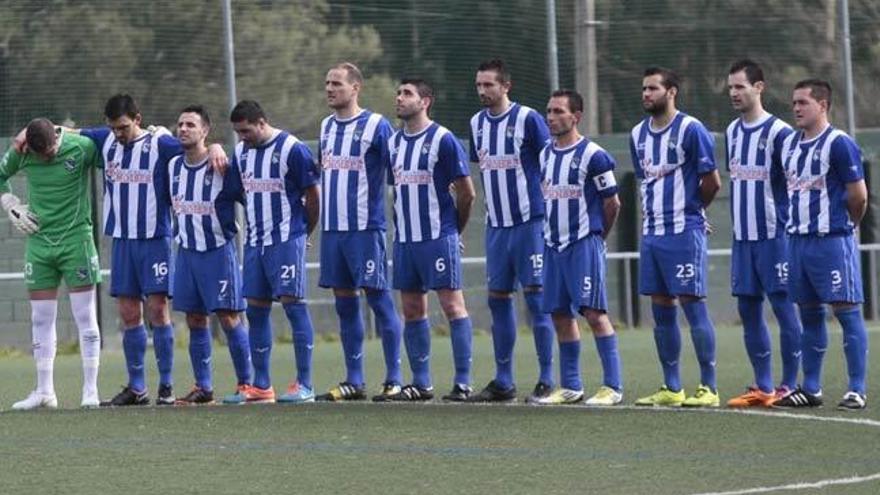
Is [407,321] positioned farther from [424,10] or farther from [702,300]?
[424,10]

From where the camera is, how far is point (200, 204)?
43.0ft

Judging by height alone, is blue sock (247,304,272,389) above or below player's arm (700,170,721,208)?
below

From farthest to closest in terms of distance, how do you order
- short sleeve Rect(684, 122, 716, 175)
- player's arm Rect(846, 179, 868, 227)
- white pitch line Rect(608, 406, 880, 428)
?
short sleeve Rect(684, 122, 716, 175) → player's arm Rect(846, 179, 868, 227) → white pitch line Rect(608, 406, 880, 428)

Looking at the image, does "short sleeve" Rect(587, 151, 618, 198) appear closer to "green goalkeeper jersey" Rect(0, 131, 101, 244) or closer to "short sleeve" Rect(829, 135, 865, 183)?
"short sleeve" Rect(829, 135, 865, 183)

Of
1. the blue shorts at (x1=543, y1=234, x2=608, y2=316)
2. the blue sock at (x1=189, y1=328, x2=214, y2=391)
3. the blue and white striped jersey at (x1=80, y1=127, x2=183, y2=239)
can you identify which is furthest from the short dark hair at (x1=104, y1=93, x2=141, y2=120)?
the blue shorts at (x1=543, y1=234, x2=608, y2=316)

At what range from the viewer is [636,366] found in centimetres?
1612

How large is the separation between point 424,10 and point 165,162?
27.0 feet

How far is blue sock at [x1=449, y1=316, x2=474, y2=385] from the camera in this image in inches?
514

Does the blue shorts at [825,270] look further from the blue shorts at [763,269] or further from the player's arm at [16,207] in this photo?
the player's arm at [16,207]

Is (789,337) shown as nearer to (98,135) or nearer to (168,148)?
(168,148)

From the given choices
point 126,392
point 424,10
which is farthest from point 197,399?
point 424,10

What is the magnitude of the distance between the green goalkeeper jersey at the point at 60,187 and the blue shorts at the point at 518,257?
7.75 feet

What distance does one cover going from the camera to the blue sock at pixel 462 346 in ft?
42.8

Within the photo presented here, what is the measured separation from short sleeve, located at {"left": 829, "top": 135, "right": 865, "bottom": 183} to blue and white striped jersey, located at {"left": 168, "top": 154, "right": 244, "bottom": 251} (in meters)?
3.55
